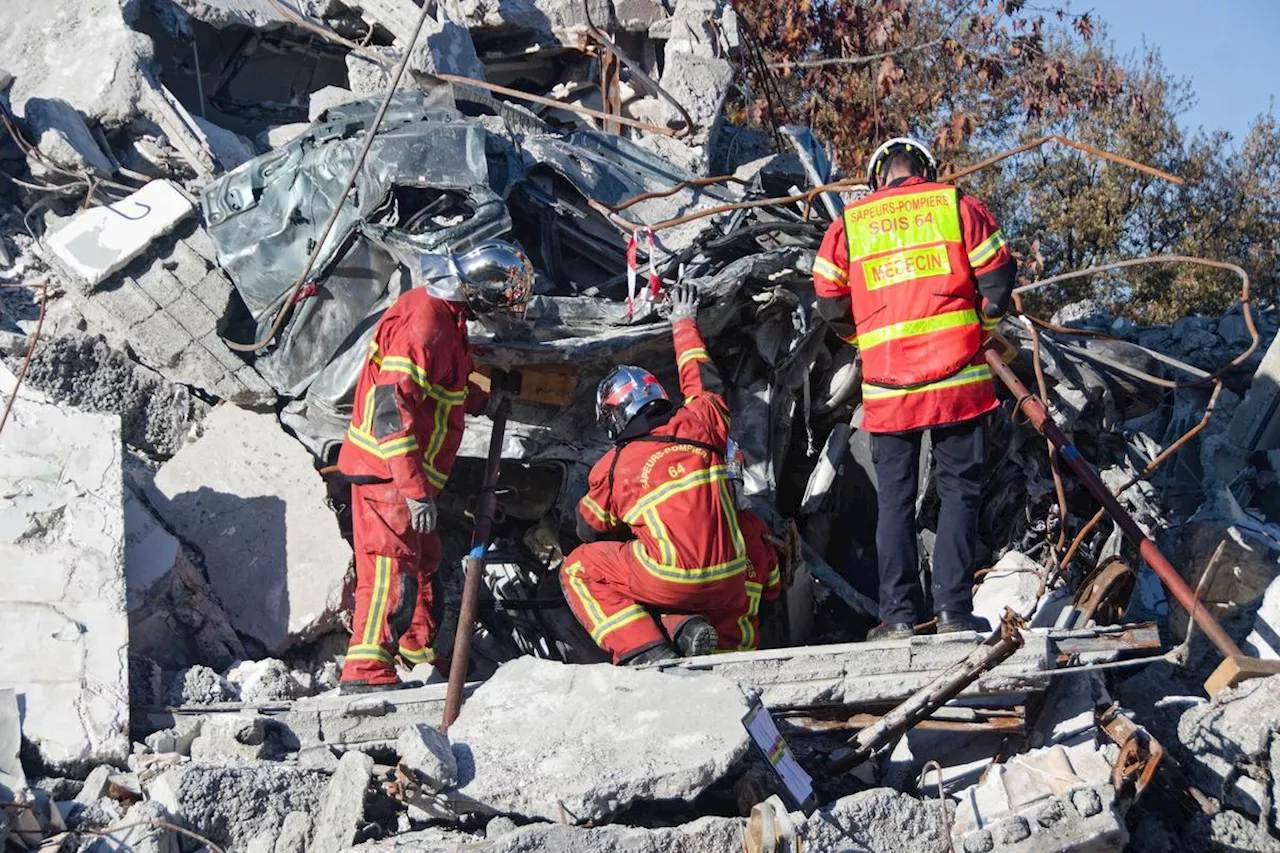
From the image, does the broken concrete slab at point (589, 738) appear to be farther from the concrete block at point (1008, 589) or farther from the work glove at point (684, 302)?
the concrete block at point (1008, 589)

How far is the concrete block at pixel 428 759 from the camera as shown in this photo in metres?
4.28

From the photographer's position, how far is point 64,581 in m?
5.16

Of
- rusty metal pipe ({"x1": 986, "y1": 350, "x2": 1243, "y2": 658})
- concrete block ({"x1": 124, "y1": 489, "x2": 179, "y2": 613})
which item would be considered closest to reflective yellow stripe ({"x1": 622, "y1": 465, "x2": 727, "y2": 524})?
rusty metal pipe ({"x1": 986, "y1": 350, "x2": 1243, "y2": 658})

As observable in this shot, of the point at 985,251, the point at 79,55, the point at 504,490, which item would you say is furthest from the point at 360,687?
the point at 79,55

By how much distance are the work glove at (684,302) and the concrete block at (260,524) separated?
1715 mm

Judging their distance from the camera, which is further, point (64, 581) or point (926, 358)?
point (926, 358)

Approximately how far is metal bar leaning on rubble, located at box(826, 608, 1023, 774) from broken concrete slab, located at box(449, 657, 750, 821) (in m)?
0.62

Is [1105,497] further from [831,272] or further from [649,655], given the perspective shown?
[649,655]

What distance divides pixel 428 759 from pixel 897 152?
113 inches

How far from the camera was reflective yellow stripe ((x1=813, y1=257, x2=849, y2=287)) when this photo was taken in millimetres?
5523

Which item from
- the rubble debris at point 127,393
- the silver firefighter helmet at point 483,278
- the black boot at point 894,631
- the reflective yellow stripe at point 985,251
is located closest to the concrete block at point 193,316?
the rubble debris at point 127,393

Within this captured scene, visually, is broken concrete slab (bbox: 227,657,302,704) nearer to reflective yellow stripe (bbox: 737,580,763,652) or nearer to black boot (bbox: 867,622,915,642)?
reflective yellow stripe (bbox: 737,580,763,652)

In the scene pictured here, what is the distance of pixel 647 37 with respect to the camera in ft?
30.8

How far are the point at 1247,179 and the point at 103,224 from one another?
39.9 feet
